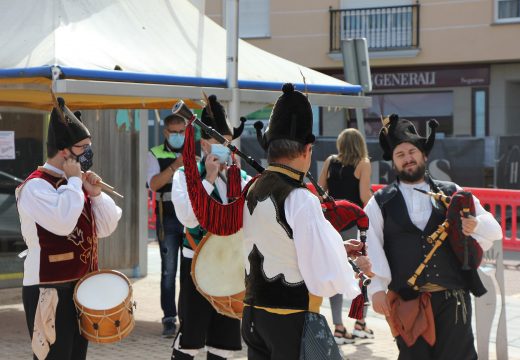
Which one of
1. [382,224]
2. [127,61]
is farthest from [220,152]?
[127,61]

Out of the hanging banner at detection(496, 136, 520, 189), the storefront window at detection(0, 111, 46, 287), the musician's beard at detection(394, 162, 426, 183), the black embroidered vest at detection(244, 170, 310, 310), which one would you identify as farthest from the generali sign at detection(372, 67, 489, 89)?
the black embroidered vest at detection(244, 170, 310, 310)

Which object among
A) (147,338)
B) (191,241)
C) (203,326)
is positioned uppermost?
(191,241)

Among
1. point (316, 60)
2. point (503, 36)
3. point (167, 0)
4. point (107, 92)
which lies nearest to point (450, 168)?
point (503, 36)

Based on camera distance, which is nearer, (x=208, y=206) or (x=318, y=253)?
(x=318, y=253)

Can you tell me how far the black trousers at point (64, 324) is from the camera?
16.6 feet

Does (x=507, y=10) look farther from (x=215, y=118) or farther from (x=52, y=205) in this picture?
(x=52, y=205)

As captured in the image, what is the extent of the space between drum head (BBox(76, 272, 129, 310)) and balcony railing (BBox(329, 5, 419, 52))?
2172cm

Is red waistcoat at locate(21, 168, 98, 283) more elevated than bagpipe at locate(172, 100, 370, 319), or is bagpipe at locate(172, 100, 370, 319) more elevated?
bagpipe at locate(172, 100, 370, 319)

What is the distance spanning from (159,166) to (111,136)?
3.14 meters

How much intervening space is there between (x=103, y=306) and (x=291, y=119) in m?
1.55

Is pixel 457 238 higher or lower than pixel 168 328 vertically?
higher

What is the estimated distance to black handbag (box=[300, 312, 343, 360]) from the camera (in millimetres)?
4297

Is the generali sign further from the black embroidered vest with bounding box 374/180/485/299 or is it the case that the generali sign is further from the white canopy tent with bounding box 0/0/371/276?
the black embroidered vest with bounding box 374/180/485/299

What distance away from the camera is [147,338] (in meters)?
8.35
